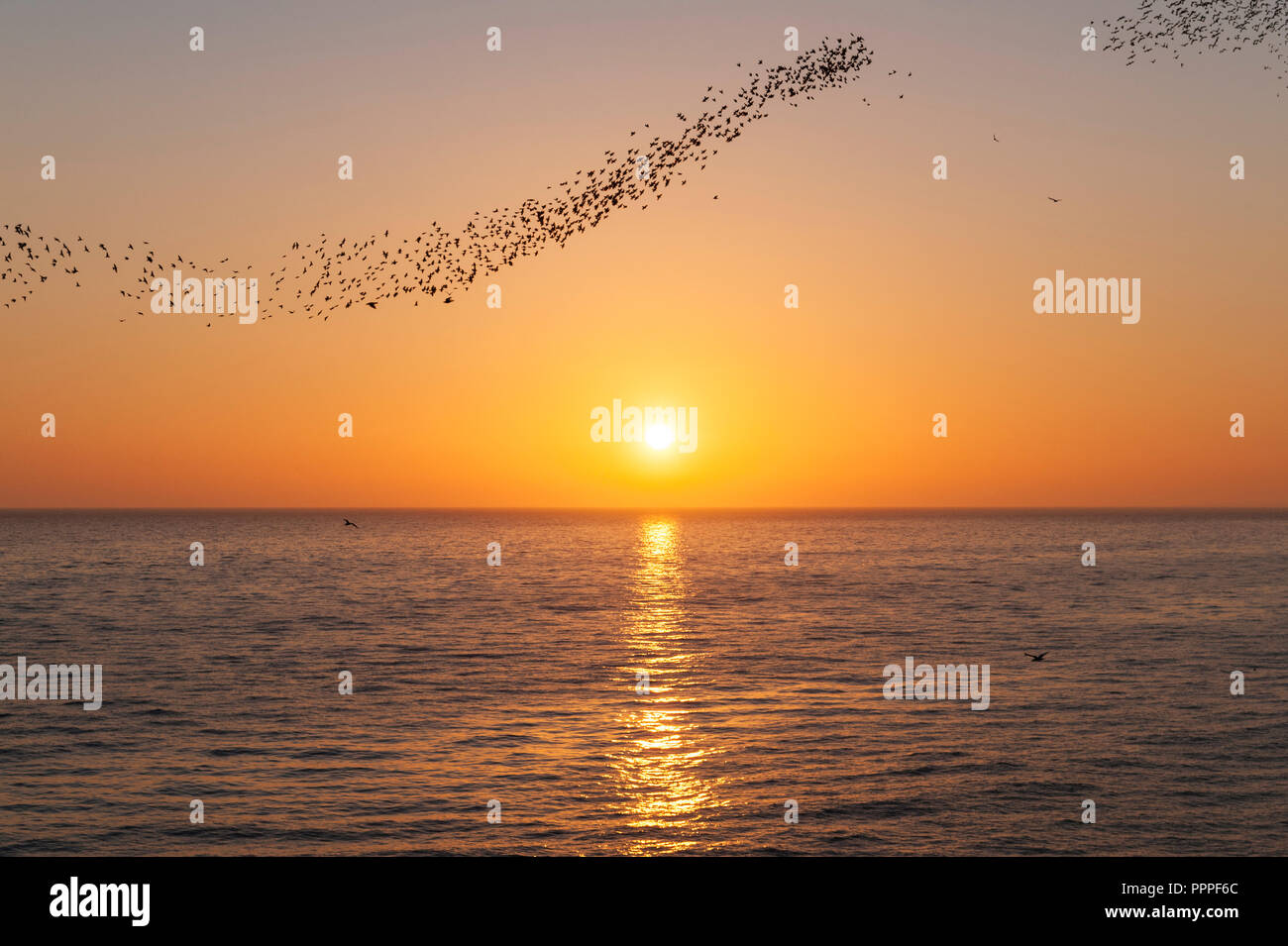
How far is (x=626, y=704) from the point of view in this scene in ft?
150

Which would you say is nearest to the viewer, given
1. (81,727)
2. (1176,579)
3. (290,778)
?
(290,778)

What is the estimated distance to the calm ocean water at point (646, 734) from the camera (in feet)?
89.4

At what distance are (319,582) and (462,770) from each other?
98522mm

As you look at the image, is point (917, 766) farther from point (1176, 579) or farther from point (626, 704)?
point (1176, 579)

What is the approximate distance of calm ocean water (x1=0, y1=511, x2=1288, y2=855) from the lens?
27.2 metres

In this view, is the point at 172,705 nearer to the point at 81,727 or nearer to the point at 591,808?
the point at 81,727

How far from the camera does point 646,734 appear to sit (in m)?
38.8

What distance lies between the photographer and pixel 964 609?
90750mm

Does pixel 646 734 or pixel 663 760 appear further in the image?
pixel 646 734
